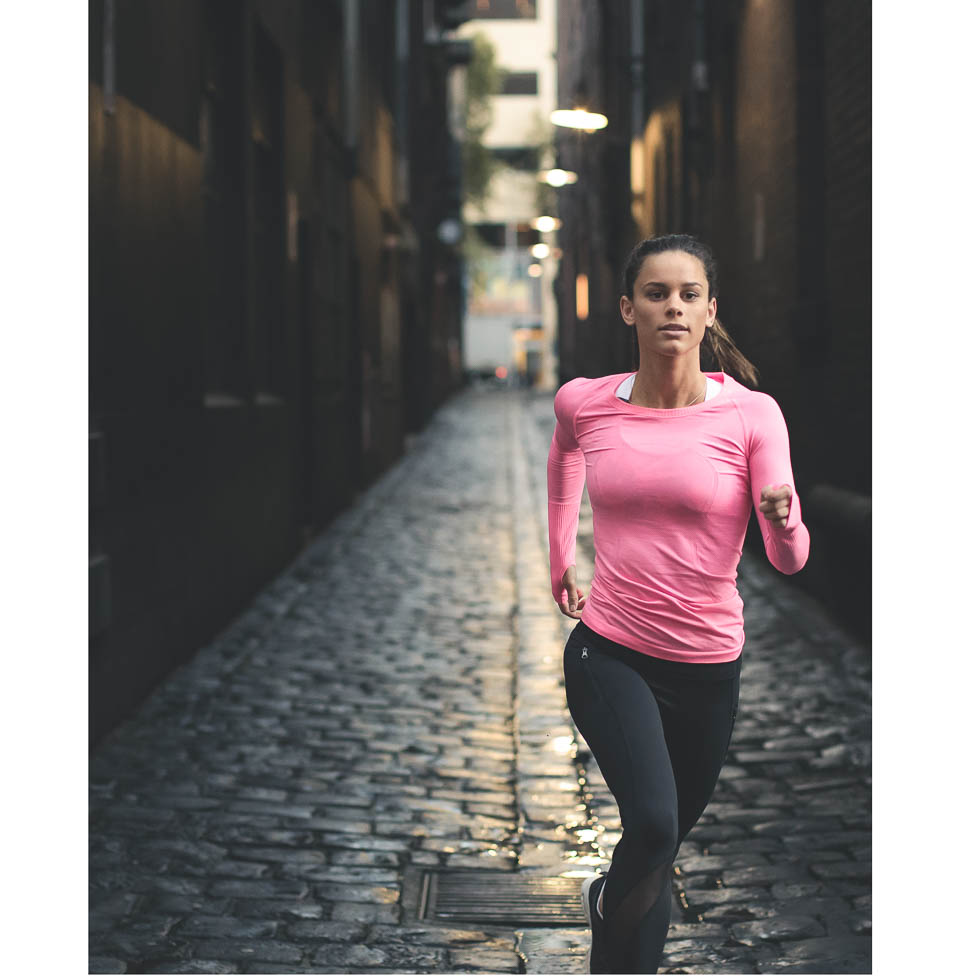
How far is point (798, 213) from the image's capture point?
9445 mm

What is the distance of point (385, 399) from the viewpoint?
20094 mm

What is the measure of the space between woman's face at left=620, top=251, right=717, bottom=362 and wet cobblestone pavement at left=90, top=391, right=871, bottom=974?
1998 mm

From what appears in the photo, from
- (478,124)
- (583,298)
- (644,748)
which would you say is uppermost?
(478,124)

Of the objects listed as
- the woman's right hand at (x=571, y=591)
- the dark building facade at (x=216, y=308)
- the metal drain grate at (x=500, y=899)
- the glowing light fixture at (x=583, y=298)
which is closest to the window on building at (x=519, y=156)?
the glowing light fixture at (x=583, y=298)

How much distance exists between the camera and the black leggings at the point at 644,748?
2725mm

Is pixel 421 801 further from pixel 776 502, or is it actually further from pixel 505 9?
pixel 505 9

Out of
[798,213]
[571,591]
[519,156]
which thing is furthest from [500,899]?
[519,156]

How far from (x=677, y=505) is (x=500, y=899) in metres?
2.18

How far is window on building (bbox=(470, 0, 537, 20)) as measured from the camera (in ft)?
204

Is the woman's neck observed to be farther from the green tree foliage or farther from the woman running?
the green tree foliage

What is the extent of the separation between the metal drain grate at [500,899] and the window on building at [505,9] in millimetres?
61137

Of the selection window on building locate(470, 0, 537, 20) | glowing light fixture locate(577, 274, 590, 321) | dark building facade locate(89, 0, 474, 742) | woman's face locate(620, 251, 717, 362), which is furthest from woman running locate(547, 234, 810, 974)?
window on building locate(470, 0, 537, 20)
